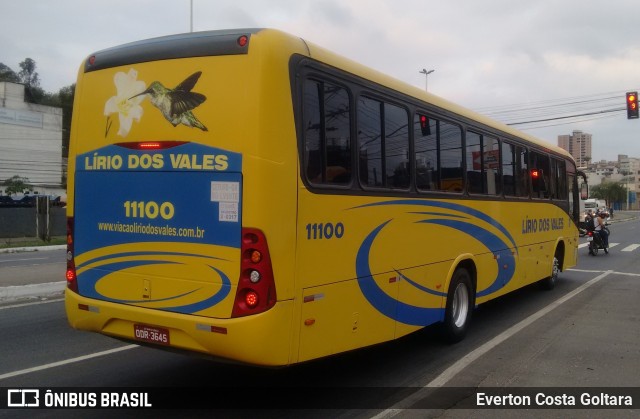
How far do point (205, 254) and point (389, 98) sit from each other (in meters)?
2.68

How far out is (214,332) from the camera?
4266mm

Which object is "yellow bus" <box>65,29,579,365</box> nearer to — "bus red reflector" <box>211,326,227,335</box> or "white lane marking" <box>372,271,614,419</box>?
"bus red reflector" <box>211,326,227,335</box>

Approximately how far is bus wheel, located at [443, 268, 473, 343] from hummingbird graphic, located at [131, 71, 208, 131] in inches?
164

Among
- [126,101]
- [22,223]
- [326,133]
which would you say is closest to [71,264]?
[126,101]

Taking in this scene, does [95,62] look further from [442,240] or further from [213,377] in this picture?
[442,240]

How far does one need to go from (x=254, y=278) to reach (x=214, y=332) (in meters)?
0.54

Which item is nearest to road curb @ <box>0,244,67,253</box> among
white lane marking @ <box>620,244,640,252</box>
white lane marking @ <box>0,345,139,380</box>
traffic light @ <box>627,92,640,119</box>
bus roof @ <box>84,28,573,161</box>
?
white lane marking @ <box>0,345,139,380</box>

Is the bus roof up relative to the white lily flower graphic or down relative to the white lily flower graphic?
up

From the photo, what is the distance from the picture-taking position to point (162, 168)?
4.64 m

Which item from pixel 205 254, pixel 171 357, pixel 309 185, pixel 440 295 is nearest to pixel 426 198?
pixel 440 295

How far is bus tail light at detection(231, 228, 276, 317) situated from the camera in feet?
13.7

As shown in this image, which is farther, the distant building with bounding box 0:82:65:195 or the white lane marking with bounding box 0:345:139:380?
the distant building with bounding box 0:82:65:195

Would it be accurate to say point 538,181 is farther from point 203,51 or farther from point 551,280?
point 203,51

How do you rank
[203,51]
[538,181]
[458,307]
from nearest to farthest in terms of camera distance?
1. [203,51]
2. [458,307]
3. [538,181]
